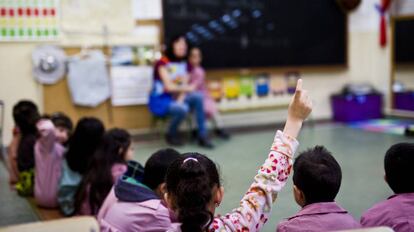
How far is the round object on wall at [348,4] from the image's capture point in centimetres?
632

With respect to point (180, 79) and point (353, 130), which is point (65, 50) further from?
point (353, 130)

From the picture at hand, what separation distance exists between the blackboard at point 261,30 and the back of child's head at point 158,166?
3.58 metres

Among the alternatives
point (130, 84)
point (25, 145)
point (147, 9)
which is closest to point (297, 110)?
point (25, 145)

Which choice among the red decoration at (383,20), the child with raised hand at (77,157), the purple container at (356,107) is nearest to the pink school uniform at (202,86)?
the purple container at (356,107)

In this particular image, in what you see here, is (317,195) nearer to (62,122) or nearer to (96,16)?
(62,122)

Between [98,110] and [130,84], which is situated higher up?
[130,84]

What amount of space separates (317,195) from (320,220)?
0.43 feet

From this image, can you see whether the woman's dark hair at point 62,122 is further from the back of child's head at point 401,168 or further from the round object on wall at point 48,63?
the back of child's head at point 401,168

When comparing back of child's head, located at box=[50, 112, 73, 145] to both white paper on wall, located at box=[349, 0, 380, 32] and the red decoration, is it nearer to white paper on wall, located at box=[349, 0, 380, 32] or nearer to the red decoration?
white paper on wall, located at box=[349, 0, 380, 32]

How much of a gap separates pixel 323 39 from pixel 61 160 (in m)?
4.19

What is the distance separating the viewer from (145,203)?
6.07ft

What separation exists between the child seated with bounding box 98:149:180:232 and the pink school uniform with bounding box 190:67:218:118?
128 inches

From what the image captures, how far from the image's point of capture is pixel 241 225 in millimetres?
1267

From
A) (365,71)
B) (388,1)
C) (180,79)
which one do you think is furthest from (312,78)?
(180,79)
